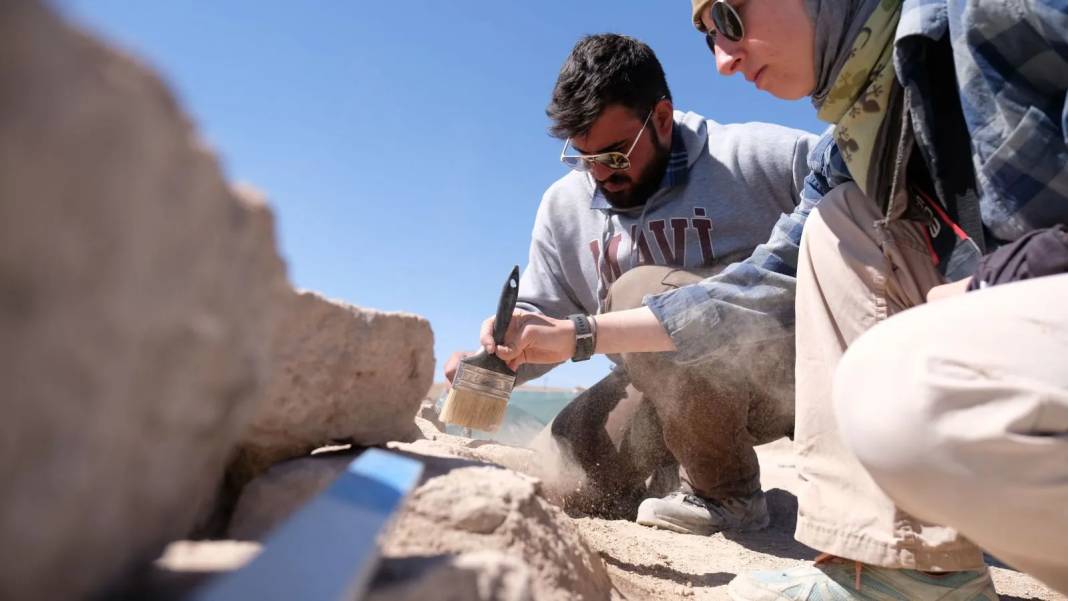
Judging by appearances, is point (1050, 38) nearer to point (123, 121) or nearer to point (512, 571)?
point (512, 571)

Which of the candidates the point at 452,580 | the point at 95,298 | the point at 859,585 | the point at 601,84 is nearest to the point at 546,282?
the point at 601,84

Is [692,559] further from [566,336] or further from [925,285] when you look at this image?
[925,285]

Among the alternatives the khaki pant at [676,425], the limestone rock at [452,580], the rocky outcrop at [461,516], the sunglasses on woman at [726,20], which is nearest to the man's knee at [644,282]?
the khaki pant at [676,425]

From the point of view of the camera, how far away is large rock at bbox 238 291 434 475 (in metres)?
1.22

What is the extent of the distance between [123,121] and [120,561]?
0.34 metres

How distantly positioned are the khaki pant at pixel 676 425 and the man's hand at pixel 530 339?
71 centimetres

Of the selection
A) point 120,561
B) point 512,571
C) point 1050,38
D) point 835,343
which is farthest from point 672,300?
point 120,561

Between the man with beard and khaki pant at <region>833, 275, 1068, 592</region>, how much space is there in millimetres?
1514

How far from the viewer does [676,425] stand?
3.02 m

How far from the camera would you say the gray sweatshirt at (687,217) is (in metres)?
3.25

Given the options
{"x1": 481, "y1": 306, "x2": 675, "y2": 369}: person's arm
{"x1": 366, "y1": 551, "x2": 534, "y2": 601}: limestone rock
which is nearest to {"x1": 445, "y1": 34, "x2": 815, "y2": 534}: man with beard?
{"x1": 481, "y1": 306, "x2": 675, "y2": 369}: person's arm

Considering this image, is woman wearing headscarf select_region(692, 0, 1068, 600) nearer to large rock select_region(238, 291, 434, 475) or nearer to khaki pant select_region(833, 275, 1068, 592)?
khaki pant select_region(833, 275, 1068, 592)

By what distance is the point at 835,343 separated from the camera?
1.86m

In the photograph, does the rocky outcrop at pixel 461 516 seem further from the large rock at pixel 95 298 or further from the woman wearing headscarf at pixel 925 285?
the woman wearing headscarf at pixel 925 285
